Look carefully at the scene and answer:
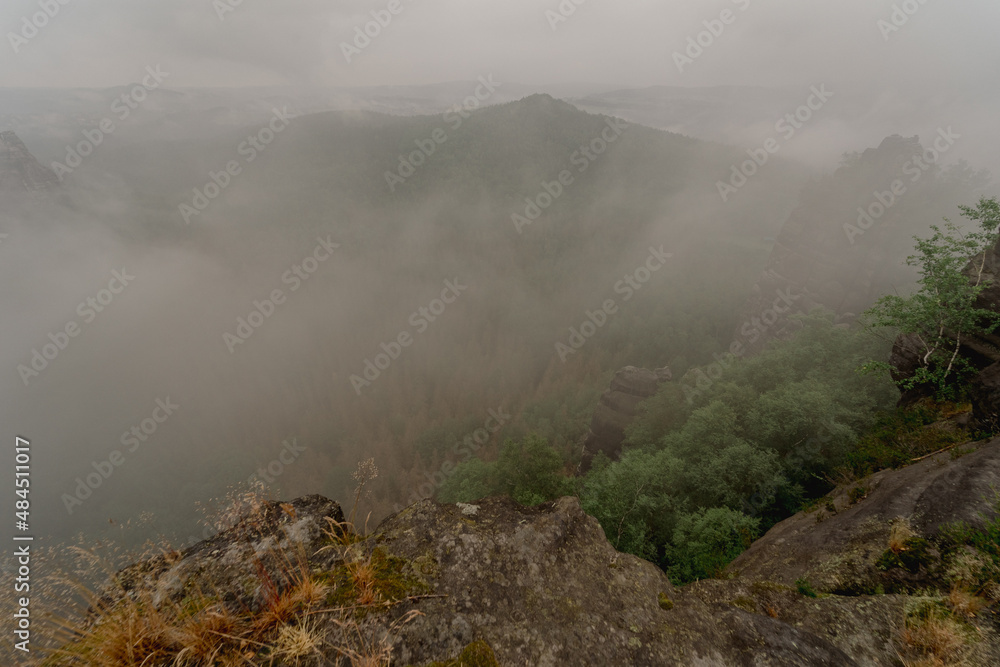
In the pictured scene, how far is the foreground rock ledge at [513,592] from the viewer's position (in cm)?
374

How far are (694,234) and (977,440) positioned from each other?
553ft

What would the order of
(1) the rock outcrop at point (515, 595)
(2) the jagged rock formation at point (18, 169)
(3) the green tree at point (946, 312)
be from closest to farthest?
(1) the rock outcrop at point (515, 595) < (3) the green tree at point (946, 312) < (2) the jagged rock formation at point (18, 169)

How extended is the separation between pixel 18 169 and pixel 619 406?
25758cm

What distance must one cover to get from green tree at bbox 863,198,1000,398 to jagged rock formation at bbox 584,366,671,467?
22.9 metres

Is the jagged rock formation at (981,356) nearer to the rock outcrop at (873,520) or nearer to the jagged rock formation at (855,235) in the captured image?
the rock outcrop at (873,520)

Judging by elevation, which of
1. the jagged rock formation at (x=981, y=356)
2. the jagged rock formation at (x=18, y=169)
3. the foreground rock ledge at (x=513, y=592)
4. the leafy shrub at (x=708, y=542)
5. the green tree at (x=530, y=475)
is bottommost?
the jagged rock formation at (x=18, y=169)

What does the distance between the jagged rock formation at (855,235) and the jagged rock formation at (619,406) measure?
83.8ft

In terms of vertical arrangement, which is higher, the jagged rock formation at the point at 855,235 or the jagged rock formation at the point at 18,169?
the jagged rock formation at the point at 855,235

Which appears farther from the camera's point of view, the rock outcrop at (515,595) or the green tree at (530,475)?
the green tree at (530,475)

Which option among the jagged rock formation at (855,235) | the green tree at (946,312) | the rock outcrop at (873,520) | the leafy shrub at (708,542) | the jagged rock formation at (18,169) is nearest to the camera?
the rock outcrop at (873,520)

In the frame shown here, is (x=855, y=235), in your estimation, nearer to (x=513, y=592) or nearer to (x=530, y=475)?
(x=530, y=475)

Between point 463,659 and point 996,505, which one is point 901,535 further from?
point 463,659

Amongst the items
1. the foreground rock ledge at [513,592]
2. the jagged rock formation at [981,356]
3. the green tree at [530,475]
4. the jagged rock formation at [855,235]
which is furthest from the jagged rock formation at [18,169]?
the jagged rock formation at [855,235]

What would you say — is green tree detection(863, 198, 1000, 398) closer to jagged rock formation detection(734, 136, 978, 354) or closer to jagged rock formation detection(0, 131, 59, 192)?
jagged rock formation detection(734, 136, 978, 354)
